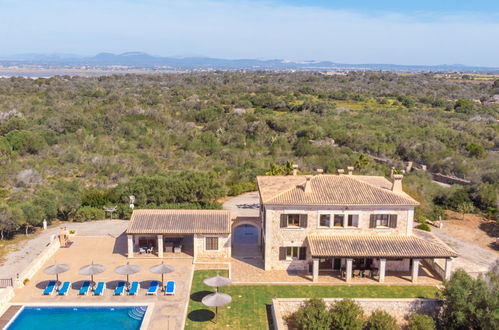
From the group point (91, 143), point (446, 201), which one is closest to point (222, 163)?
point (91, 143)

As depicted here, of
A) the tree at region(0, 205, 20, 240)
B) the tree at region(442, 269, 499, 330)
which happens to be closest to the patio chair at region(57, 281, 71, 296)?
the tree at region(0, 205, 20, 240)

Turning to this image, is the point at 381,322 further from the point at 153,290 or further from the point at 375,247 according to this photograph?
the point at 153,290

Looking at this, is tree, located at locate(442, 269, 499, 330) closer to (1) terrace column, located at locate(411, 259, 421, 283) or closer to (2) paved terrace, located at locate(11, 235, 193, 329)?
(1) terrace column, located at locate(411, 259, 421, 283)

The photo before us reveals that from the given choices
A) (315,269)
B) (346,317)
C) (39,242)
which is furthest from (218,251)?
(39,242)

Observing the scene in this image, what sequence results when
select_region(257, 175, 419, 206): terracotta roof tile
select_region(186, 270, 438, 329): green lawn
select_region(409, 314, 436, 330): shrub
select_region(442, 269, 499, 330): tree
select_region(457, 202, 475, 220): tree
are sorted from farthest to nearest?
select_region(457, 202, 475, 220): tree
select_region(257, 175, 419, 206): terracotta roof tile
select_region(186, 270, 438, 329): green lawn
select_region(409, 314, 436, 330): shrub
select_region(442, 269, 499, 330): tree

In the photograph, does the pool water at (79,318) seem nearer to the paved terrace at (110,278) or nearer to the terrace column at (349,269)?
the paved terrace at (110,278)
